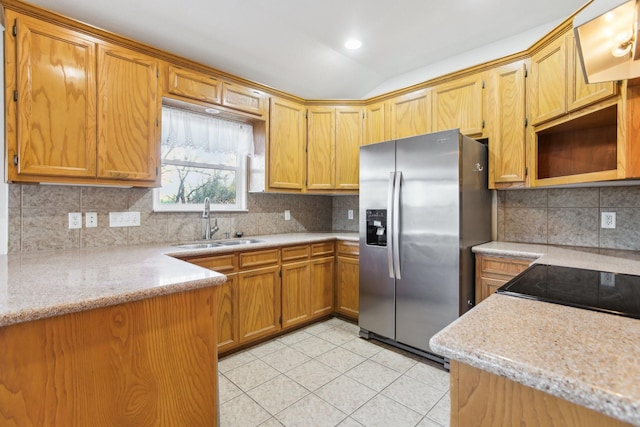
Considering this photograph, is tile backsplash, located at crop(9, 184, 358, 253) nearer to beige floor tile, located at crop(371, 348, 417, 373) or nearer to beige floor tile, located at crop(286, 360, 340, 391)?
beige floor tile, located at crop(286, 360, 340, 391)

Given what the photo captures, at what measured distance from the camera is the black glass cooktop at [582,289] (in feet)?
3.11

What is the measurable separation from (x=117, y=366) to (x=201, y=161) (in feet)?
6.91

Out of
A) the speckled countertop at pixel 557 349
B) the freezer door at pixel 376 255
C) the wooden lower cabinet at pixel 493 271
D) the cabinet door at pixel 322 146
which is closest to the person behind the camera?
the speckled countertop at pixel 557 349

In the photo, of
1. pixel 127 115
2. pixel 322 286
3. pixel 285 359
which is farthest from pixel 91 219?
pixel 322 286

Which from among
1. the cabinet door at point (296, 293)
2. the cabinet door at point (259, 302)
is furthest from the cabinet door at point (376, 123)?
the cabinet door at point (259, 302)

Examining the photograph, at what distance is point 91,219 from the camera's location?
7.34ft

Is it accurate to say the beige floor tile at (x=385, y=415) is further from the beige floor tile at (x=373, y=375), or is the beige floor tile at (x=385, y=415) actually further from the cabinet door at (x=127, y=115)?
the cabinet door at (x=127, y=115)

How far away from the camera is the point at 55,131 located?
6.07 feet

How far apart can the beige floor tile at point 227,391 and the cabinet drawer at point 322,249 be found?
51.4 inches

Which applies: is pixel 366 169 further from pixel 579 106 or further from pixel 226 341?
pixel 226 341

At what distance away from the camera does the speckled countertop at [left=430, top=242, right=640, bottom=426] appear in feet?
1.67

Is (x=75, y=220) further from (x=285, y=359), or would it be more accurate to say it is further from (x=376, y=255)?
(x=376, y=255)

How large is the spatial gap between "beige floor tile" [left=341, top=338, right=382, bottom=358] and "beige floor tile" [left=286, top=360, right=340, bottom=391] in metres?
0.36

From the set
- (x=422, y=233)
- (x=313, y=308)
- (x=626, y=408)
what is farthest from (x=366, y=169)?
(x=626, y=408)
